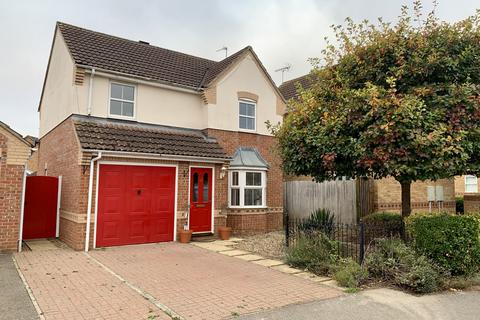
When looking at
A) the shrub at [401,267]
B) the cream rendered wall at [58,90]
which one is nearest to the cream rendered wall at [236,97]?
the cream rendered wall at [58,90]

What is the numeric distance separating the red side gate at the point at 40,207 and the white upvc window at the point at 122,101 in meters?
3.33

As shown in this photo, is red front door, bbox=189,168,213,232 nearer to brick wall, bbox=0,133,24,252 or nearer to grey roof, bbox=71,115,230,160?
grey roof, bbox=71,115,230,160

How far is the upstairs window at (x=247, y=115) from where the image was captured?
15.1 metres

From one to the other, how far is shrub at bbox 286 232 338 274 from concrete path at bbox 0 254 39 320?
553 centimetres

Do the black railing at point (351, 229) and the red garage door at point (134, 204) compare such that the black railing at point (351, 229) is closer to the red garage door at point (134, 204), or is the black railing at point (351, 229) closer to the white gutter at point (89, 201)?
the red garage door at point (134, 204)

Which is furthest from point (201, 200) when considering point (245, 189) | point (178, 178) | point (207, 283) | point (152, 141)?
point (207, 283)

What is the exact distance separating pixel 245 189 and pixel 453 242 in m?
7.94

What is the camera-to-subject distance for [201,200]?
508 inches

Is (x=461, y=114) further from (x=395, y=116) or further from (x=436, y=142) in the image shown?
(x=395, y=116)

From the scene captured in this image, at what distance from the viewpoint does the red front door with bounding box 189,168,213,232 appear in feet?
41.5

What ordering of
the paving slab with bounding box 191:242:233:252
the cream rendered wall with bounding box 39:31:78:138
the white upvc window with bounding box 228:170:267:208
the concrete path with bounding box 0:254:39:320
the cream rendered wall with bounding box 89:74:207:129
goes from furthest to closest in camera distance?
the white upvc window with bounding box 228:170:267:208, the cream rendered wall with bounding box 39:31:78:138, the cream rendered wall with bounding box 89:74:207:129, the paving slab with bounding box 191:242:233:252, the concrete path with bounding box 0:254:39:320

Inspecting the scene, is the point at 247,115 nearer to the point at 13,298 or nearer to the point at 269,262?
the point at 269,262

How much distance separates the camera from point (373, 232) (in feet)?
31.3

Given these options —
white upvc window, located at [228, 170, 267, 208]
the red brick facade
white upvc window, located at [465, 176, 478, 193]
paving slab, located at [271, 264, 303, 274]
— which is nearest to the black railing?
paving slab, located at [271, 264, 303, 274]
